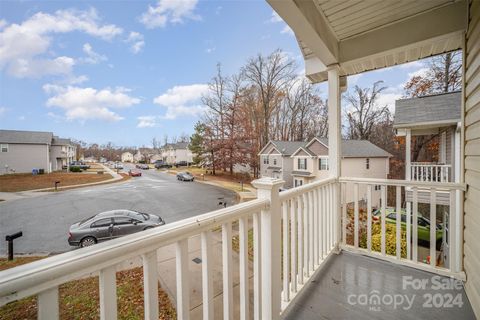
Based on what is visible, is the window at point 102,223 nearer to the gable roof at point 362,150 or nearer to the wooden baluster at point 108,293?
the wooden baluster at point 108,293

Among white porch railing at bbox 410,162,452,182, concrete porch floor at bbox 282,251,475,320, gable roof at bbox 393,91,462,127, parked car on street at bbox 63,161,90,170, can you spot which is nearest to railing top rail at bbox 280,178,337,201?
concrete porch floor at bbox 282,251,475,320

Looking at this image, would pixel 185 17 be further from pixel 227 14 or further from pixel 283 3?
pixel 283 3

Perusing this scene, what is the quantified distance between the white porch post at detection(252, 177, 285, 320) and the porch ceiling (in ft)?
3.68

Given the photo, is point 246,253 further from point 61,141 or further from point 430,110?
point 430,110

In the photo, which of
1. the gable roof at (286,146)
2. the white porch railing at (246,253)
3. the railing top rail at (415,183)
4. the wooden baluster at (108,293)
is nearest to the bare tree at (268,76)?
the gable roof at (286,146)

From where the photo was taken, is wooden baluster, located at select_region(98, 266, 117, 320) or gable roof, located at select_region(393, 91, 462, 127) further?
gable roof, located at select_region(393, 91, 462, 127)

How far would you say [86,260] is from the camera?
1.77 feet

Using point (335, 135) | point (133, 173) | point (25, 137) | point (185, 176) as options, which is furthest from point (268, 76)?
point (133, 173)

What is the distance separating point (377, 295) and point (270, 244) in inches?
46.4

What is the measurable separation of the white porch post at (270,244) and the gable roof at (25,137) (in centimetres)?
222

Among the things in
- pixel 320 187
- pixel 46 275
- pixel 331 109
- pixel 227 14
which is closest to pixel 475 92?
pixel 331 109

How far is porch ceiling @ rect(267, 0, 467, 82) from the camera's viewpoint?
1757mm

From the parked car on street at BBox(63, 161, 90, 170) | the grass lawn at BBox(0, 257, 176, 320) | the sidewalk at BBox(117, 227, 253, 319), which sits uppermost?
the parked car on street at BBox(63, 161, 90, 170)

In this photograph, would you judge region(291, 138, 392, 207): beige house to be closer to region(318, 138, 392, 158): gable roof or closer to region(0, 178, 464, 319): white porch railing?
region(318, 138, 392, 158): gable roof
